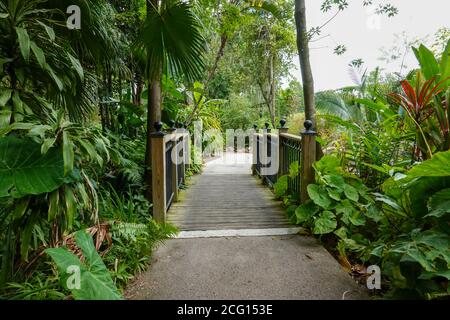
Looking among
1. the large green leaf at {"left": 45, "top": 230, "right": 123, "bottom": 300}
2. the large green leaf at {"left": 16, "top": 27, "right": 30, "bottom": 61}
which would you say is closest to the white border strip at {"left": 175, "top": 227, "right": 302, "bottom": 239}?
the large green leaf at {"left": 45, "top": 230, "right": 123, "bottom": 300}

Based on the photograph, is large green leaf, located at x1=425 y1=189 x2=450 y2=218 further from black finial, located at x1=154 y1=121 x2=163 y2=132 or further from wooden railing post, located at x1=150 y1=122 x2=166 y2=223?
black finial, located at x1=154 y1=121 x2=163 y2=132

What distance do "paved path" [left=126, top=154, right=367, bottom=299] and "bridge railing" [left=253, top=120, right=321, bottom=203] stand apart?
45 cm

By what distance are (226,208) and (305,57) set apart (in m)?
1.96

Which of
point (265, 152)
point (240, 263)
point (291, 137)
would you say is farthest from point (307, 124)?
point (265, 152)

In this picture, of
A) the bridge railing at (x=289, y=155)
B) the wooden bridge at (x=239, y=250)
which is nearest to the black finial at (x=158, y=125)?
the wooden bridge at (x=239, y=250)

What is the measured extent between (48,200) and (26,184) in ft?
0.61

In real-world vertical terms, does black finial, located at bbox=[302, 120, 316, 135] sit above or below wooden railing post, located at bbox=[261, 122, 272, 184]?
above

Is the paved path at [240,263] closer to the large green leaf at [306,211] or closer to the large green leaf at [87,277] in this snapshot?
the large green leaf at [306,211]

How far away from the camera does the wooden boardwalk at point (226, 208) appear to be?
3.12 m

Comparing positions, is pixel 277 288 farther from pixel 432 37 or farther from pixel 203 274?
pixel 432 37

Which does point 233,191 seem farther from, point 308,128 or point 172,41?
point 172,41

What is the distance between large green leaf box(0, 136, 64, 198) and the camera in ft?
4.80

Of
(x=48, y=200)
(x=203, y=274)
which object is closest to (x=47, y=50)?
(x=48, y=200)

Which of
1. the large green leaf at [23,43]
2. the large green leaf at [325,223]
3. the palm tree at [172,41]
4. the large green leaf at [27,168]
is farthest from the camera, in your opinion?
the palm tree at [172,41]
